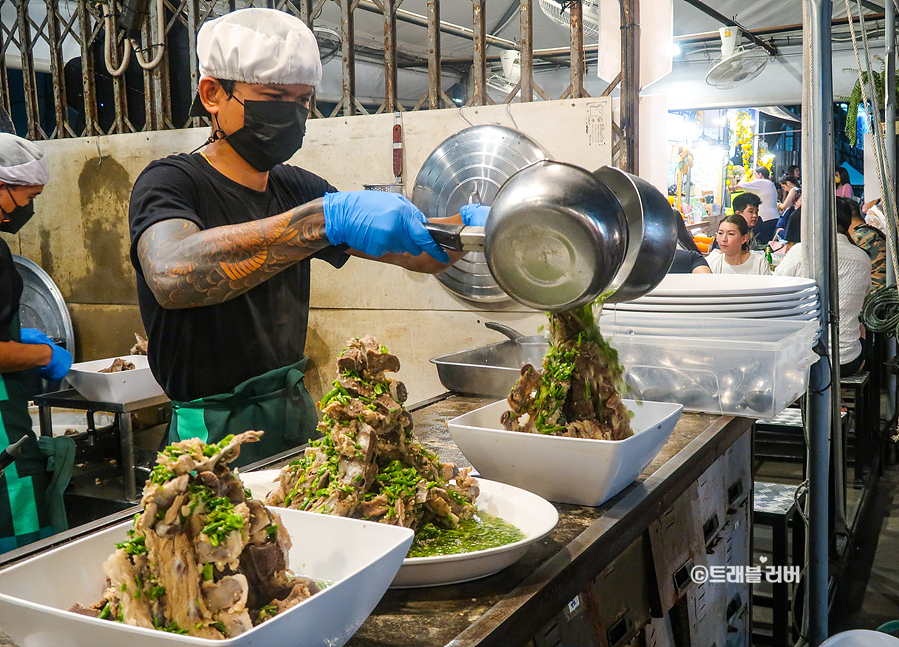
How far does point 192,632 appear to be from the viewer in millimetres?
770

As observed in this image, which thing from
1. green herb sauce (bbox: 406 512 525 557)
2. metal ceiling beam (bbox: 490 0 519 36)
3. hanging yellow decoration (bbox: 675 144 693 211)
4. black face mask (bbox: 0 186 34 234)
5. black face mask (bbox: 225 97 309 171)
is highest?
metal ceiling beam (bbox: 490 0 519 36)

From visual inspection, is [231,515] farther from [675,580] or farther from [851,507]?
[851,507]

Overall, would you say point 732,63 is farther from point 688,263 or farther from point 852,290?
point 688,263

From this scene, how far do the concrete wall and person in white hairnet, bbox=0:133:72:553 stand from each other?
4.12 feet

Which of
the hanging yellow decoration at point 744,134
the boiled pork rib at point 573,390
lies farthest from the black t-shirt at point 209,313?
the hanging yellow decoration at point 744,134

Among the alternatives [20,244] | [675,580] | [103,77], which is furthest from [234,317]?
[20,244]

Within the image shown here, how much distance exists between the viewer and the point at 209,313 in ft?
6.64

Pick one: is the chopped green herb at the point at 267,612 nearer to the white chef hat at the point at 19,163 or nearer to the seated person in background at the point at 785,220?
the white chef hat at the point at 19,163

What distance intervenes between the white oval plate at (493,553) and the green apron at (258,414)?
1.03 meters

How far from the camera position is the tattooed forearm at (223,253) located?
5.75ft

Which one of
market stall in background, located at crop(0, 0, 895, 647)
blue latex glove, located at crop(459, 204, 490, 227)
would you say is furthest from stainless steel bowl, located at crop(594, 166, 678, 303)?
blue latex glove, located at crop(459, 204, 490, 227)

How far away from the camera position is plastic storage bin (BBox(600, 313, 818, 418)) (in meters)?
2.02

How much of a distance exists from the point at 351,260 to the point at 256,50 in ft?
6.35

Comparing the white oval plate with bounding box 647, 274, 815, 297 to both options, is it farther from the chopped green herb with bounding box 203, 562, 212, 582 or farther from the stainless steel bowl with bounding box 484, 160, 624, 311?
the chopped green herb with bounding box 203, 562, 212, 582
